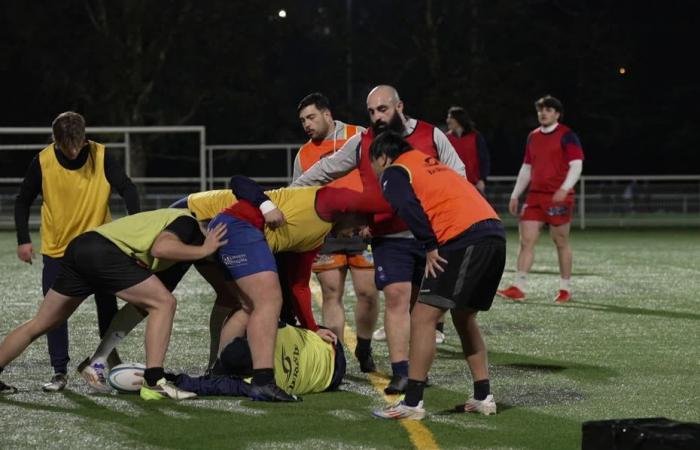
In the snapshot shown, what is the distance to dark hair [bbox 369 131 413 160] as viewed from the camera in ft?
22.7

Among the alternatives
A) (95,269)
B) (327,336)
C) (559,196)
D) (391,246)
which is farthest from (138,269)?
(559,196)

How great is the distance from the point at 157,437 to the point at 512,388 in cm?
238

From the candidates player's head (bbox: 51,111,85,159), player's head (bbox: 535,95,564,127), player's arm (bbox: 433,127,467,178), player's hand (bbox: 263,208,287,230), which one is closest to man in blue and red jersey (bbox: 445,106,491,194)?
player's head (bbox: 535,95,564,127)

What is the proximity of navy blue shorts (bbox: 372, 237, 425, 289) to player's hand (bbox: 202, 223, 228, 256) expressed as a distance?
3.49 ft

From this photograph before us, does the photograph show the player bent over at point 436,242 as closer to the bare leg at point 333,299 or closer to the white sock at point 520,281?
the bare leg at point 333,299

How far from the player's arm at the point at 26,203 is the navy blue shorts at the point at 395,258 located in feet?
6.74

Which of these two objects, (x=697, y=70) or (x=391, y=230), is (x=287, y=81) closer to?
(x=697, y=70)

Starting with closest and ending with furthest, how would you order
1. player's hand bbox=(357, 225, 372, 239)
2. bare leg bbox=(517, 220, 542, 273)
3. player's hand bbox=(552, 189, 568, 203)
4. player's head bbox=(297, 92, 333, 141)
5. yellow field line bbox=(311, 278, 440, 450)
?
1. yellow field line bbox=(311, 278, 440, 450)
2. player's hand bbox=(357, 225, 372, 239)
3. player's head bbox=(297, 92, 333, 141)
4. player's hand bbox=(552, 189, 568, 203)
5. bare leg bbox=(517, 220, 542, 273)

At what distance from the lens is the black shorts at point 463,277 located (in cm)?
686

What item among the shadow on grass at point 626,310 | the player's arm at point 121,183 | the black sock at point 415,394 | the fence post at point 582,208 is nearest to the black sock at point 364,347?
the player's arm at point 121,183

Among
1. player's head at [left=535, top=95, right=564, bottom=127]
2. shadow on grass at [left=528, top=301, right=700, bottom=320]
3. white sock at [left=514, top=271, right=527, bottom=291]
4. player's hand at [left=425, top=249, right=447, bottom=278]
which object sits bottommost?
shadow on grass at [left=528, top=301, right=700, bottom=320]

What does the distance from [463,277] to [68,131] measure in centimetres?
256

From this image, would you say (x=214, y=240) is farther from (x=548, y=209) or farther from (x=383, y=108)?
(x=548, y=209)

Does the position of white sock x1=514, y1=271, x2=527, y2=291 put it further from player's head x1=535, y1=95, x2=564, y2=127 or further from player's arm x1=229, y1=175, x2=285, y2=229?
player's arm x1=229, y1=175, x2=285, y2=229
